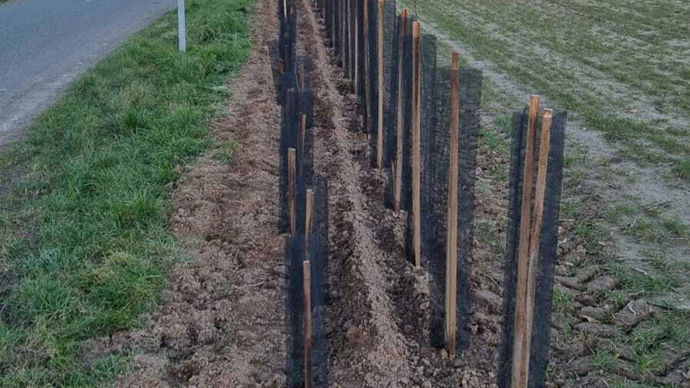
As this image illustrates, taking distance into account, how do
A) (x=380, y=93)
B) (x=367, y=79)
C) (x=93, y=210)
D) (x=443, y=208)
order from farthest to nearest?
(x=367, y=79) < (x=380, y=93) < (x=93, y=210) < (x=443, y=208)

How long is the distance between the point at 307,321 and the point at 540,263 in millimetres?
849

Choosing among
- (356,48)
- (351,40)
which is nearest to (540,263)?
(356,48)

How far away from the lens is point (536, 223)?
7.45 feet

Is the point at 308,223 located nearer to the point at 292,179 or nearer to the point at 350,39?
the point at 292,179

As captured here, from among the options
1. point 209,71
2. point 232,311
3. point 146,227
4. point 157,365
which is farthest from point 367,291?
point 209,71

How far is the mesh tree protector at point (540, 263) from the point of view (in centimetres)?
254

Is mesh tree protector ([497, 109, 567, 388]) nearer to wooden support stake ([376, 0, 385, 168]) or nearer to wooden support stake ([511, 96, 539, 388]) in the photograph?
wooden support stake ([511, 96, 539, 388])

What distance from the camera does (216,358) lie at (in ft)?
9.68

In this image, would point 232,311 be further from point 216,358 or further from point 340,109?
point 340,109

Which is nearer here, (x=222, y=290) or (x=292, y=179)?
(x=292, y=179)

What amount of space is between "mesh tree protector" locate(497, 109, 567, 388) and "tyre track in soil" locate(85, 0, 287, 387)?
887 millimetres

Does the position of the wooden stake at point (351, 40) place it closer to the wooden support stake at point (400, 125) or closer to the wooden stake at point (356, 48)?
the wooden stake at point (356, 48)

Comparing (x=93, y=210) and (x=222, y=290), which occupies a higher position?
(x=93, y=210)

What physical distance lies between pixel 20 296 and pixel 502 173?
10.4ft
